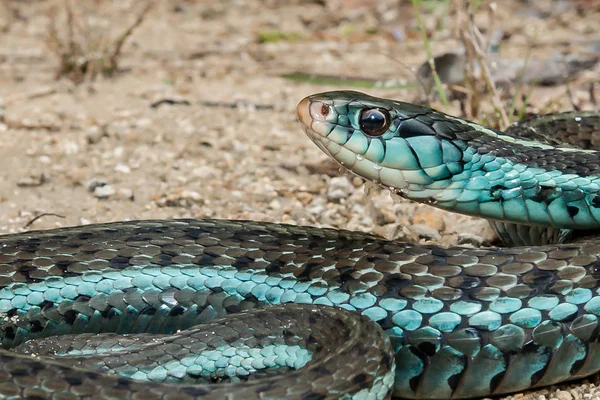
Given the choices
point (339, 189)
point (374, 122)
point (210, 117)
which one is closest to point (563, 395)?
point (374, 122)

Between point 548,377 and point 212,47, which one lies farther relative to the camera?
point 212,47

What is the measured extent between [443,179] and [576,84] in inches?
131

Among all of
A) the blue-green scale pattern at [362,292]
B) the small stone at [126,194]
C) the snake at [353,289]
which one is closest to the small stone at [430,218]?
the snake at [353,289]

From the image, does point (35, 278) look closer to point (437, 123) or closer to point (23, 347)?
point (23, 347)

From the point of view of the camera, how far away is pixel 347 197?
543 centimetres

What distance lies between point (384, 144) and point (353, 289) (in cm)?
65

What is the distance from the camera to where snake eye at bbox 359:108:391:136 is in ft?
12.6

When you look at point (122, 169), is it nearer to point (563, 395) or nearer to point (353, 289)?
point (353, 289)

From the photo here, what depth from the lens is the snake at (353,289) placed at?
3.44m

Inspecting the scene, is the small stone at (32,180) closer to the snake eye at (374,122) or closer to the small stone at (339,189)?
the small stone at (339,189)

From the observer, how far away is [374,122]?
3.85 meters

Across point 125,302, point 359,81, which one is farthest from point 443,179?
point 359,81

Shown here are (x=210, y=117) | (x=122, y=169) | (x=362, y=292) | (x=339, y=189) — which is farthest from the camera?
(x=210, y=117)

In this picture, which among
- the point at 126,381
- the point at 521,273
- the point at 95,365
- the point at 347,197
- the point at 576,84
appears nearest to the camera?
the point at 126,381
